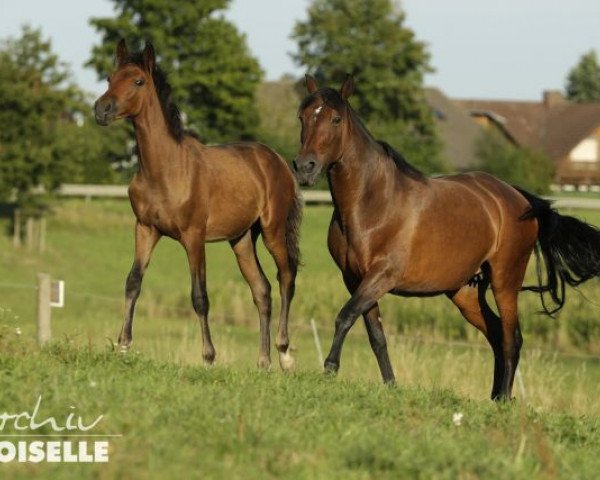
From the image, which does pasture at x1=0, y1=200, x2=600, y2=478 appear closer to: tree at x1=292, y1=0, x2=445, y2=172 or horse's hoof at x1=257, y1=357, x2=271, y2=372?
horse's hoof at x1=257, y1=357, x2=271, y2=372

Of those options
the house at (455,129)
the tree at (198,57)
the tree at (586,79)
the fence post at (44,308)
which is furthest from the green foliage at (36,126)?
the tree at (586,79)

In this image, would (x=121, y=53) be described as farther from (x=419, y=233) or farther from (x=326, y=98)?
(x=419, y=233)

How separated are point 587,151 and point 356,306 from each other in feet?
319

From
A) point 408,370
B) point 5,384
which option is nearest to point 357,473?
point 5,384

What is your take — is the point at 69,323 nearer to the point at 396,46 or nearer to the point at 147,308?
the point at 147,308

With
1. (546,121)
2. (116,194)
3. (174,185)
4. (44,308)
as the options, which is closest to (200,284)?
(174,185)

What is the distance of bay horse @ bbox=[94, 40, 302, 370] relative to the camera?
475 inches

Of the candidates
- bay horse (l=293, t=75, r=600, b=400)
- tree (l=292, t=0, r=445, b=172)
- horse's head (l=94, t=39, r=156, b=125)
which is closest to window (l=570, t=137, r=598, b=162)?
tree (l=292, t=0, r=445, b=172)

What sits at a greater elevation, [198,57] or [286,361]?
[198,57]

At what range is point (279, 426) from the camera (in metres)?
7.86

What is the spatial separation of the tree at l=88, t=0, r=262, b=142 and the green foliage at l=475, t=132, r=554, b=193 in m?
12.5

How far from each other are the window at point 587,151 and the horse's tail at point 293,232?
93282mm

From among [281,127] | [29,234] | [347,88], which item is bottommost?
[29,234]

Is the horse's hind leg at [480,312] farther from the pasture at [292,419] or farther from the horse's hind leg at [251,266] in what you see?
the horse's hind leg at [251,266]
